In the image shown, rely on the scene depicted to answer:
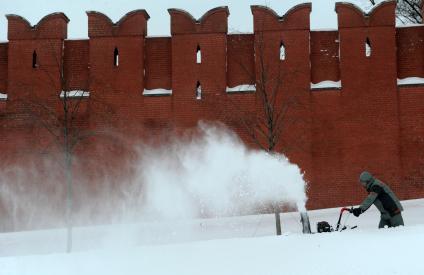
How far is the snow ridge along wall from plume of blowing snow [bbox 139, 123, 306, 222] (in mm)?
453

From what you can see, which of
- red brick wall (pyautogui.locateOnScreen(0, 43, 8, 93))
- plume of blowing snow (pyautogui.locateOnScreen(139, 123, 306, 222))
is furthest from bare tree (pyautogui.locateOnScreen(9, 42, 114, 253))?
plume of blowing snow (pyautogui.locateOnScreen(139, 123, 306, 222))

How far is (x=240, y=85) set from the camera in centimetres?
1755

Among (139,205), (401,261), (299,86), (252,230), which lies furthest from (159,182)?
(401,261)

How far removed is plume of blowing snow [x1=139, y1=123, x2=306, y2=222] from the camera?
1661cm

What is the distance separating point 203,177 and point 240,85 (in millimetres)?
2982

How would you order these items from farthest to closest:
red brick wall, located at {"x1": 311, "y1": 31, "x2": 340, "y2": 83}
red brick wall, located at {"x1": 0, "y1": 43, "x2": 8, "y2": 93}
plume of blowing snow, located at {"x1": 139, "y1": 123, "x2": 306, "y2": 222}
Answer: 1. red brick wall, located at {"x1": 0, "y1": 43, "x2": 8, "y2": 93}
2. red brick wall, located at {"x1": 311, "y1": 31, "x2": 340, "y2": 83}
3. plume of blowing snow, located at {"x1": 139, "y1": 123, "x2": 306, "y2": 222}

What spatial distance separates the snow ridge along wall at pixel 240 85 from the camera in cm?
1702

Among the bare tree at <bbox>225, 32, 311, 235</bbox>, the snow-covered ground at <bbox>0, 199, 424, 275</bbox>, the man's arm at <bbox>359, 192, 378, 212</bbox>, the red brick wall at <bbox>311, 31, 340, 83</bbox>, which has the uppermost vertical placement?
the red brick wall at <bbox>311, 31, 340, 83</bbox>

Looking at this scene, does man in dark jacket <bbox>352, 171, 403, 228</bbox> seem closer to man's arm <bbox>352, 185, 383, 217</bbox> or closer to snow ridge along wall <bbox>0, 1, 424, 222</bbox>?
man's arm <bbox>352, 185, 383, 217</bbox>

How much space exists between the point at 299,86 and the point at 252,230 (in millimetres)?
4616

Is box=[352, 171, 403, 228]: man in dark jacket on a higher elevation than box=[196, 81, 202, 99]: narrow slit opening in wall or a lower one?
lower

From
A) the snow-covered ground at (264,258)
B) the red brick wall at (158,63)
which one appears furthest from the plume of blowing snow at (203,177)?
the snow-covered ground at (264,258)

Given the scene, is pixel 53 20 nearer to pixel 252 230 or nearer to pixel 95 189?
pixel 95 189

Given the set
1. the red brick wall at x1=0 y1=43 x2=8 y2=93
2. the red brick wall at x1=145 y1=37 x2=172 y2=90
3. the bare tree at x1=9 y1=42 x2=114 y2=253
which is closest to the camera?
the bare tree at x1=9 y1=42 x2=114 y2=253
